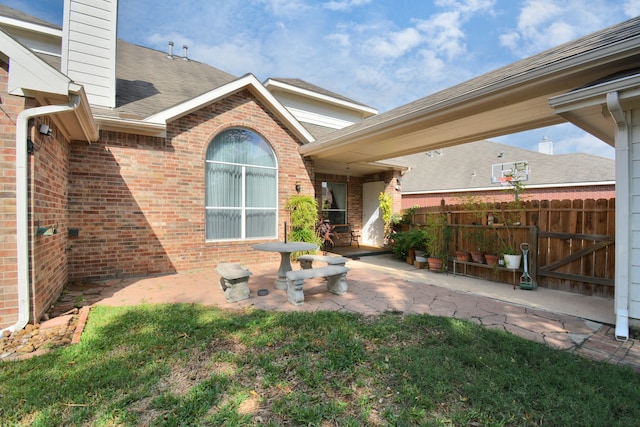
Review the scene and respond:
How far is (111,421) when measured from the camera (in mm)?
1941

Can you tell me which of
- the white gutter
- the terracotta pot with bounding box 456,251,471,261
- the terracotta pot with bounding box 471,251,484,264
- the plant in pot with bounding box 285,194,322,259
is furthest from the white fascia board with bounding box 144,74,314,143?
the white gutter

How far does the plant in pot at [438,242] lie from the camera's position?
680 centimetres

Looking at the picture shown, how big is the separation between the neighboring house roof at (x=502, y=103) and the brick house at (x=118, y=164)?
1917mm

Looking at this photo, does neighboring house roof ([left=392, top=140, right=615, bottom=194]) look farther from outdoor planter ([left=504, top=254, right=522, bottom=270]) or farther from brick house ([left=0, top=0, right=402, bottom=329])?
brick house ([left=0, top=0, right=402, bottom=329])

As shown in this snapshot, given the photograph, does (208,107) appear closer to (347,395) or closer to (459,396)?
(347,395)

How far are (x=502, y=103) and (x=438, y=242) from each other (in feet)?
11.3

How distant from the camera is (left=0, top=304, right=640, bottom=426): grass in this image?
6.55 ft

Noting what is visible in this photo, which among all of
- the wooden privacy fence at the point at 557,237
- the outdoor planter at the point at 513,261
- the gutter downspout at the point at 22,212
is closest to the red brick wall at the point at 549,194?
the wooden privacy fence at the point at 557,237

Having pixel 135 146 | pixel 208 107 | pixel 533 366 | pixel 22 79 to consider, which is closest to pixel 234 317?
pixel 533 366

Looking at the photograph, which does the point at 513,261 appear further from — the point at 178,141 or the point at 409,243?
the point at 178,141

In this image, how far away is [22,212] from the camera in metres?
3.31

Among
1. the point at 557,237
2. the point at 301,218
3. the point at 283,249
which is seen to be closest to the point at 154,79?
the point at 301,218

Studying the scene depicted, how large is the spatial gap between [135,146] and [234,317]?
4405 millimetres

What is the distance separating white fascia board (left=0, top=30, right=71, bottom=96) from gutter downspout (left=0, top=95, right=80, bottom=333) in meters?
0.23
